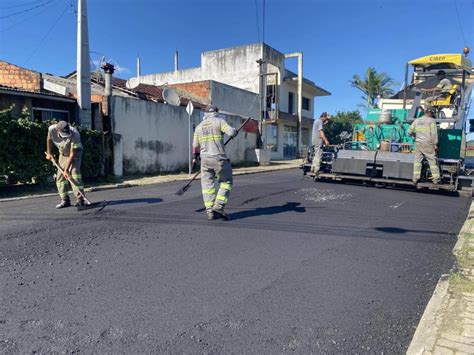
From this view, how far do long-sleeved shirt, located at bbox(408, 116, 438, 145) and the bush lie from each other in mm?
8633

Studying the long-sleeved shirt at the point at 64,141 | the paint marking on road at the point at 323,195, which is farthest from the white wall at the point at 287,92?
the long-sleeved shirt at the point at 64,141

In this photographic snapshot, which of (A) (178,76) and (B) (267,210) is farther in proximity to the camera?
(A) (178,76)

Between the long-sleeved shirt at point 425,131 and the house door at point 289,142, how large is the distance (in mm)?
19769

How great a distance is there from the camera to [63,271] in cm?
372

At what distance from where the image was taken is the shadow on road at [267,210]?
6207 mm

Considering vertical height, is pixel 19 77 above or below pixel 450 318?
above

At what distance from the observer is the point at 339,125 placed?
3422cm

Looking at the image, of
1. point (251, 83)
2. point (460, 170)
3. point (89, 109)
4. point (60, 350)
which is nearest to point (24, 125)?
A: point (89, 109)

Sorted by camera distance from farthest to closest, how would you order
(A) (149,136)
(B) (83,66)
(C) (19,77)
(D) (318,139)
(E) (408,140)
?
(A) (149,136), (C) (19,77), (B) (83,66), (D) (318,139), (E) (408,140)

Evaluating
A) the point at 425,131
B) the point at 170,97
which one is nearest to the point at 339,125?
the point at 170,97

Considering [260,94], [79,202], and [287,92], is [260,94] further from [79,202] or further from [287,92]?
[79,202]

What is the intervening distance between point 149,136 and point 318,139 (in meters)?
6.59

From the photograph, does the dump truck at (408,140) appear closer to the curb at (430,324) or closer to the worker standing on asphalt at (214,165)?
the worker standing on asphalt at (214,165)

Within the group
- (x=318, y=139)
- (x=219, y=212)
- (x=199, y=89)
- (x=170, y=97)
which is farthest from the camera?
(x=199, y=89)
